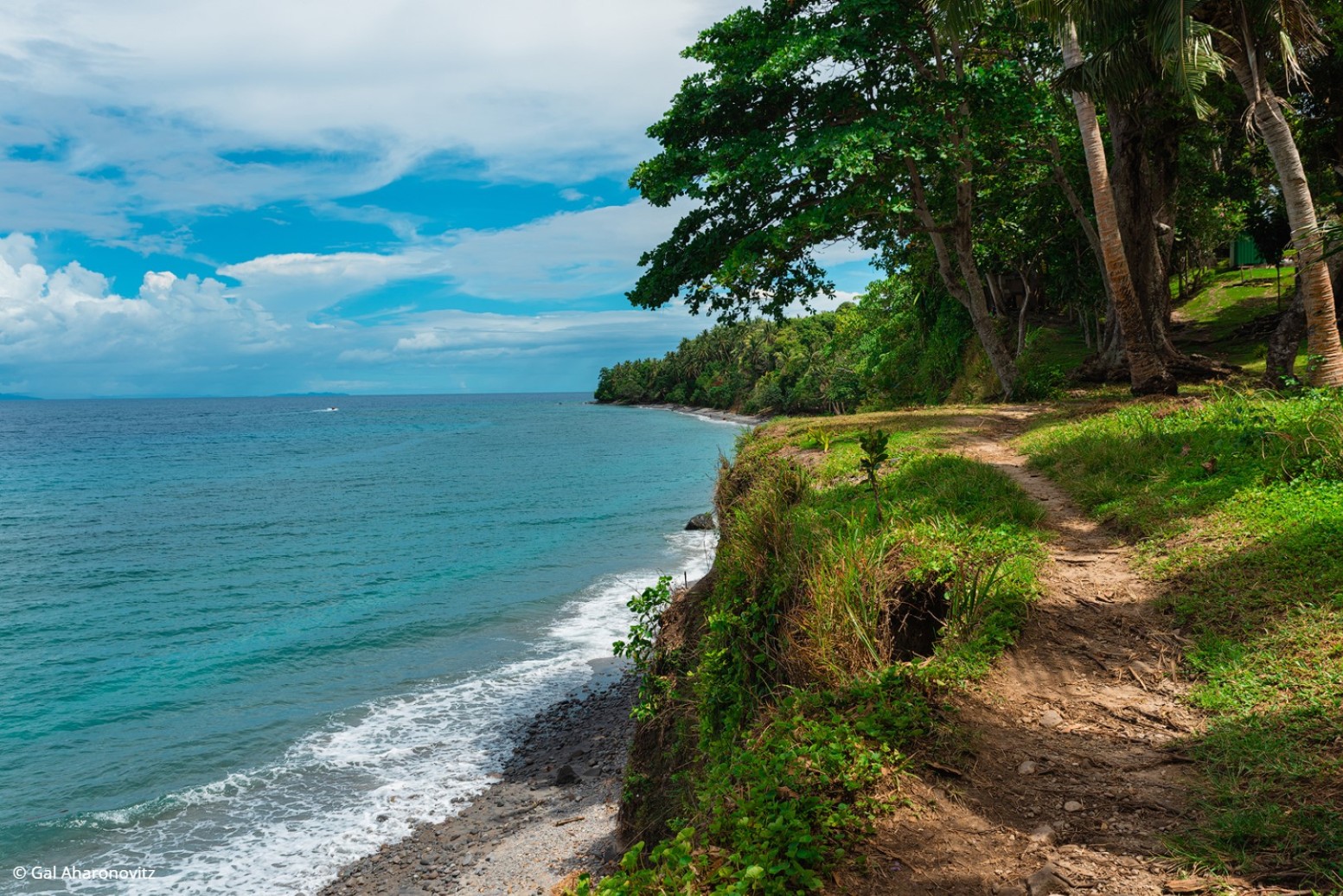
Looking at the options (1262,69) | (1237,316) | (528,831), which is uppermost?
(1262,69)

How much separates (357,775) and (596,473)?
3294 cm

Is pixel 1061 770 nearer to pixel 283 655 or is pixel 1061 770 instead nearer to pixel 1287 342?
pixel 1287 342

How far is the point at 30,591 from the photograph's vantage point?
858 inches

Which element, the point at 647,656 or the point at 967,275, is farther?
the point at 967,275

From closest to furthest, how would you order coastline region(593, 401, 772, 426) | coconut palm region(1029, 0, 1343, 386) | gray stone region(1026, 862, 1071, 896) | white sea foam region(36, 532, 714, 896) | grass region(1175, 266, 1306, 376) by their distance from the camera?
gray stone region(1026, 862, 1071, 896), white sea foam region(36, 532, 714, 896), coconut palm region(1029, 0, 1343, 386), grass region(1175, 266, 1306, 376), coastline region(593, 401, 772, 426)

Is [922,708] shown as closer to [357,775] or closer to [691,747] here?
[691,747]

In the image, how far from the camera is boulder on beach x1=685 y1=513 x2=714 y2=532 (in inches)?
1101

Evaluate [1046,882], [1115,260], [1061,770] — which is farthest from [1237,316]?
[1046,882]

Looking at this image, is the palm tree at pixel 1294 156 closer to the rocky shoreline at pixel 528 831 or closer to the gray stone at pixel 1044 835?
the gray stone at pixel 1044 835

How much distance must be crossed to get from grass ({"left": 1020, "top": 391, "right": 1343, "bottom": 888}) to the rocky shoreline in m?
6.21

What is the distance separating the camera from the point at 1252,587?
5391 millimetres

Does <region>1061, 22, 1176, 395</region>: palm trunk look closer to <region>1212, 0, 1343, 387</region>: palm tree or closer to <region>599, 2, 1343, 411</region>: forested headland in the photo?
<region>599, 2, 1343, 411</region>: forested headland

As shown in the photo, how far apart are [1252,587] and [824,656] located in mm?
3118

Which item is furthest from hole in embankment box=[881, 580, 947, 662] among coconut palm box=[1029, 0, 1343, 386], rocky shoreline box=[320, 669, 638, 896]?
coconut palm box=[1029, 0, 1343, 386]
